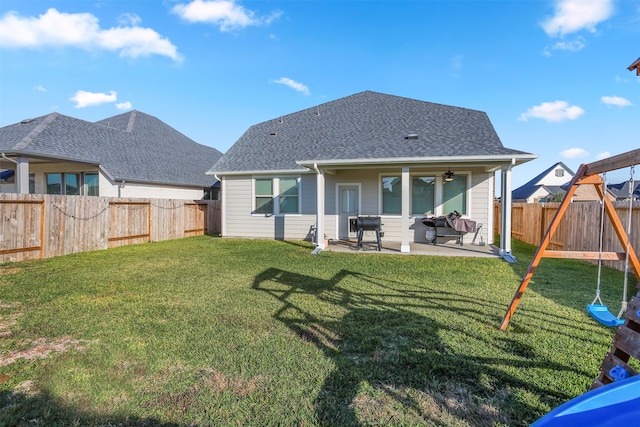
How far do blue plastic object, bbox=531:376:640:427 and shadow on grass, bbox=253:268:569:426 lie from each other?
120cm

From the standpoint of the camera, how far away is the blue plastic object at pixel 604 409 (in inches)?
42.8

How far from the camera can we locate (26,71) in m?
12.3

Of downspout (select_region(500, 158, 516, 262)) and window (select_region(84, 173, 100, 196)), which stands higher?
window (select_region(84, 173, 100, 196))

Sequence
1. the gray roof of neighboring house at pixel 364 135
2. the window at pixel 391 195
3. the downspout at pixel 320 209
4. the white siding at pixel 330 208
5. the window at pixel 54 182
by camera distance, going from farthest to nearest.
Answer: the window at pixel 54 182, the window at pixel 391 195, the white siding at pixel 330 208, the downspout at pixel 320 209, the gray roof of neighboring house at pixel 364 135

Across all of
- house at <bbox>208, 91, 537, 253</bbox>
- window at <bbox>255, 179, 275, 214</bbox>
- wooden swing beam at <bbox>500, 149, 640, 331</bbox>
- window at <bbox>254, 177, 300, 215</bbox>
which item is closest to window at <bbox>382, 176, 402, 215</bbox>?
house at <bbox>208, 91, 537, 253</bbox>

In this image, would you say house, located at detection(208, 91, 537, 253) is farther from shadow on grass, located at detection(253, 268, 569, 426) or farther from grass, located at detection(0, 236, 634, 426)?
shadow on grass, located at detection(253, 268, 569, 426)

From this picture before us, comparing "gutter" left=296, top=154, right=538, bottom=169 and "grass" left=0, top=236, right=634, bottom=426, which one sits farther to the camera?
"gutter" left=296, top=154, right=538, bottom=169

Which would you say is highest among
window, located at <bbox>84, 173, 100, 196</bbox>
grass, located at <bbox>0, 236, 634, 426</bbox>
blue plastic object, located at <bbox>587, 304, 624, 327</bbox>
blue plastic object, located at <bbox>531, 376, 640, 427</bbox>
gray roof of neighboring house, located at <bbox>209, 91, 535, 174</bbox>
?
gray roof of neighboring house, located at <bbox>209, 91, 535, 174</bbox>

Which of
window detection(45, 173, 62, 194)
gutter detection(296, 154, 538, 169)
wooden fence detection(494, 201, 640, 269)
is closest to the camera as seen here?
wooden fence detection(494, 201, 640, 269)

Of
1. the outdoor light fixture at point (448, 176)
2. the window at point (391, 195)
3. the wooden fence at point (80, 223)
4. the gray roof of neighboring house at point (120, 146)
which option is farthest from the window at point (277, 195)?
the gray roof of neighboring house at point (120, 146)

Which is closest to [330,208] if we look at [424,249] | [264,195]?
[264,195]

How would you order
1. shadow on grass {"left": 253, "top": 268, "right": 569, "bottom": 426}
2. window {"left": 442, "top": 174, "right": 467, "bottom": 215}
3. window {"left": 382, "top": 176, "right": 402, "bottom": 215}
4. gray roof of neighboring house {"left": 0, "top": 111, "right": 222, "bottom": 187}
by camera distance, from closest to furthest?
1. shadow on grass {"left": 253, "top": 268, "right": 569, "bottom": 426}
2. window {"left": 442, "top": 174, "right": 467, "bottom": 215}
3. window {"left": 382, "top": 176, "right": 402, "bottom": 215}
4. gray roof of neighboring house {"left": 0, "top": 111, "right": 222, "bottom": 187}

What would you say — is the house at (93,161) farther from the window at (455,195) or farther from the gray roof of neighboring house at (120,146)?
the window at (455,195)

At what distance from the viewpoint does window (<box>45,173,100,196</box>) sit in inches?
556
